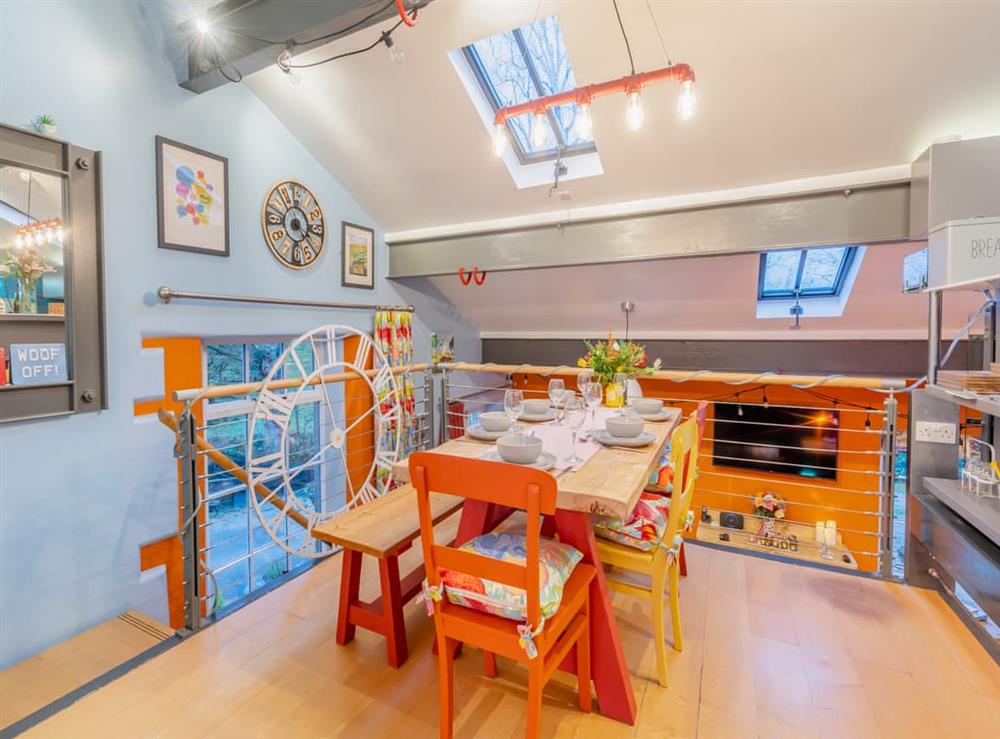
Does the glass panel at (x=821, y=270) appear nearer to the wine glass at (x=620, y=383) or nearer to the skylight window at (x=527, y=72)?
the skylight window at (x=527, y=72)

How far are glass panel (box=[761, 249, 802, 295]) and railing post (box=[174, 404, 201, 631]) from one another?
4.48 meters

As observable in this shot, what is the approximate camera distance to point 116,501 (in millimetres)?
2506

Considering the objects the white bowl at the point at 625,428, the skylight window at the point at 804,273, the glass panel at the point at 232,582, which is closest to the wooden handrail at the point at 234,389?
the white bowl at the point at 625,428

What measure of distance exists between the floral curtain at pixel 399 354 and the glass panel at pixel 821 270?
3603mm

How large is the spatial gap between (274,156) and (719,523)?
584 centimetres

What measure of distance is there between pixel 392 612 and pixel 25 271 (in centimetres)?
223

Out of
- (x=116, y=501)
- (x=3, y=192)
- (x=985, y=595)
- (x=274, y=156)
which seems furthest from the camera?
(x=274, y=156)

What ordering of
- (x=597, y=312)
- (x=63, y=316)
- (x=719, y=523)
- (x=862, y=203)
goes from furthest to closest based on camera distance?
(x=719, y=523) → (x=597, y=312) → (x=862, y=203) → (x=63, y=316)

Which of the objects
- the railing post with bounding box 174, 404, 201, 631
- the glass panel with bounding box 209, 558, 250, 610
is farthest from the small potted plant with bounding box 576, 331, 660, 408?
the glass panel with bounding box 209, 558, 250, 610

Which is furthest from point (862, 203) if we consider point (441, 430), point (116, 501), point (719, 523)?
point (116, 501)

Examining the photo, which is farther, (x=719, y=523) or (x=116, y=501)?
(x=719, y=523)

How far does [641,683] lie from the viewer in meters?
1.62

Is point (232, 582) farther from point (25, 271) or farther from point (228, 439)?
point (25, 271)

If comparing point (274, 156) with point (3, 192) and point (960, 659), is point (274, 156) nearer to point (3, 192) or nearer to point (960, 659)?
point (3, 192)
